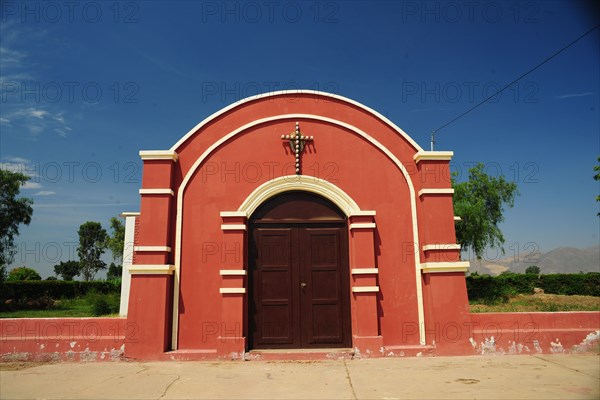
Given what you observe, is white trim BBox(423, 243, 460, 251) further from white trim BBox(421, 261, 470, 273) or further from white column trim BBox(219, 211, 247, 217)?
white column trim BBox(219, 211, 247, 217)

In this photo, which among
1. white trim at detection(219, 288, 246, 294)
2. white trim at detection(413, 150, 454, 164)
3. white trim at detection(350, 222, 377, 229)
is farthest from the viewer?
white trim at detection(413, 150, 454, 164)

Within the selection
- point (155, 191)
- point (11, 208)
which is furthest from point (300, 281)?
point (11, 208)

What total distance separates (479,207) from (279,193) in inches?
1029

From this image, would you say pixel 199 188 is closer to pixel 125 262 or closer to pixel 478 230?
pixel 125 262

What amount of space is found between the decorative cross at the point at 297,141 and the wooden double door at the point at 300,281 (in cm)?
82

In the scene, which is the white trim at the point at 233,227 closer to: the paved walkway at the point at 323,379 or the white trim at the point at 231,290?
the white trim at the point at 231,290

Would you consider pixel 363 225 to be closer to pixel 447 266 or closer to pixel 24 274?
pixel 447 266

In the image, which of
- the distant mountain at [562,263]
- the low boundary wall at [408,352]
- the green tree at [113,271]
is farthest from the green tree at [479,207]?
the distant mountain at [562,263]

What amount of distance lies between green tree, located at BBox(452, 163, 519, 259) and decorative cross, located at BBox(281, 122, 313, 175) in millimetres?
24559

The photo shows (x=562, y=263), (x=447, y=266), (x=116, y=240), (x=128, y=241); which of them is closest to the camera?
(x=447, y=266)

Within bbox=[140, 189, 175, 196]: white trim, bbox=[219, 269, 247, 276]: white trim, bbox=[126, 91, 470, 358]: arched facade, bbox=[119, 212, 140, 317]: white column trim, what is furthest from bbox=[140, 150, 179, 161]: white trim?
bbox=[119, 212, 140, 317]: white column trim

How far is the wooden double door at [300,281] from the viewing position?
8539 millimetres

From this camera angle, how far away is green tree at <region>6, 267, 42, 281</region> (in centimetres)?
3105

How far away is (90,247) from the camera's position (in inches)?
1944
